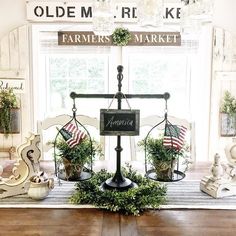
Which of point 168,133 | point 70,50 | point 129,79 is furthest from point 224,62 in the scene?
point 168,133

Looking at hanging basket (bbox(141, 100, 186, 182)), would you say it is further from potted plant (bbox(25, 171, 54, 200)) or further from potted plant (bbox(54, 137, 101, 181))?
potted plant (bbox(25, 171, 54, 200))

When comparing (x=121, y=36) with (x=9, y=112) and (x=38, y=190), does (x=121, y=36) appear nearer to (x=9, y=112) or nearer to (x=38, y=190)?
(x=9, y=112)

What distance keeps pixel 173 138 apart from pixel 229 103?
2302 mm

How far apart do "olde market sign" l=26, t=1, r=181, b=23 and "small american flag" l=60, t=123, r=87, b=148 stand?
2198 millimetres

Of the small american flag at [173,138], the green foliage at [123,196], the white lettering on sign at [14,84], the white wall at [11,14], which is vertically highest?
the white wall at [11,14]

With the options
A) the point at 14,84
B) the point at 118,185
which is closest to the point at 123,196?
the point at 118,185

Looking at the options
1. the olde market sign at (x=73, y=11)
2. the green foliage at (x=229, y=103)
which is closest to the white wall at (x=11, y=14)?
the olde market sign at (x=73, y=11)

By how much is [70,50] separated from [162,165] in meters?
2.44

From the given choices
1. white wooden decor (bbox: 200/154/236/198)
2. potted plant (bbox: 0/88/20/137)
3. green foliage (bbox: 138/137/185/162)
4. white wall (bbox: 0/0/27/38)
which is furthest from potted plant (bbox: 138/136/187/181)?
white wall (bbox: 0/0/27/38)

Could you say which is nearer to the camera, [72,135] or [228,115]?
[72,135]

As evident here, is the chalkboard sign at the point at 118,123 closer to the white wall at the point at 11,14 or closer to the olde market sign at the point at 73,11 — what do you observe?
the olde market sign at the point at 73,11

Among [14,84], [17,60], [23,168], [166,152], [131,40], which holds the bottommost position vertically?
[23,168]

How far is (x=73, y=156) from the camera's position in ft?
4.92

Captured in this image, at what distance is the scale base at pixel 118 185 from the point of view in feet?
5.11
